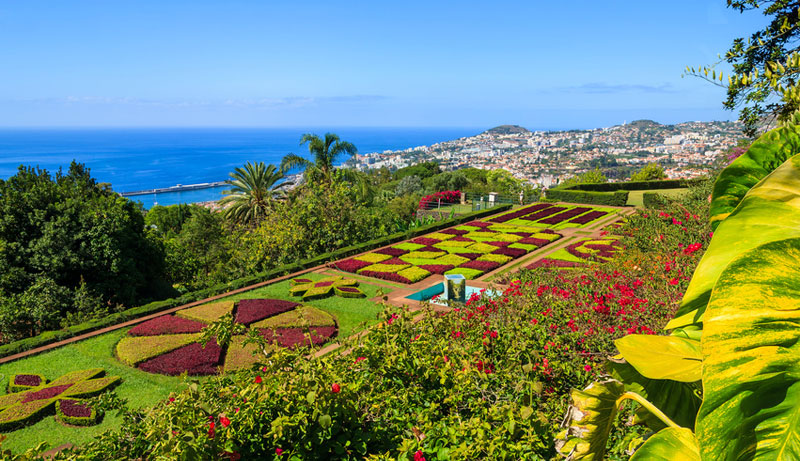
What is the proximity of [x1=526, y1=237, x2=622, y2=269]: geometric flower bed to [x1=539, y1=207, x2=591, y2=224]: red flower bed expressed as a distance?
562cm

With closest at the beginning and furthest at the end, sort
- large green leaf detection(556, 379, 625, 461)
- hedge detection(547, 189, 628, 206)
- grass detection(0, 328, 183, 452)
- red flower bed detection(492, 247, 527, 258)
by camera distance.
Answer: large green leaf detection(556, 379, 625, 461) < grass detection(0, 328, 183, 452) < red flower bed detection(492, 247, 527, 258) < hedge detection(547, 189, 628, 206)

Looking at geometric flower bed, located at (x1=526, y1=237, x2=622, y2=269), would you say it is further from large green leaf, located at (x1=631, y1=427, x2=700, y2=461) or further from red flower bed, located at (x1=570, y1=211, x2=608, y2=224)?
large green leaf, located at (x1=631, y1=427, x2=700, y2=461)

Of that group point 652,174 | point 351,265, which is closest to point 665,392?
point 351,265

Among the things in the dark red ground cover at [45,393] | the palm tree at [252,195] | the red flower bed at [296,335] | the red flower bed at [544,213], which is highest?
the palm tree at [252,195]

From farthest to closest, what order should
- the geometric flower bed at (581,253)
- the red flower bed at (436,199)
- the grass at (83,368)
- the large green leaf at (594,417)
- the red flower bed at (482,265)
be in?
the red flower bed at (436,199) → the red flower bed at (482,265) → the geometric flower bed at (581,253) → the grass at (83,368) → the large green leaf at (594,417)

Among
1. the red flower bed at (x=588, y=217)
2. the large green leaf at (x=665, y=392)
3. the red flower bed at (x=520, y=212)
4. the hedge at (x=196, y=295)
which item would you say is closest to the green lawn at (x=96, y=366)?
the hedge at (x=196, y=295)

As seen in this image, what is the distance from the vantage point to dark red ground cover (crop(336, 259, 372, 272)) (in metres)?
15.6

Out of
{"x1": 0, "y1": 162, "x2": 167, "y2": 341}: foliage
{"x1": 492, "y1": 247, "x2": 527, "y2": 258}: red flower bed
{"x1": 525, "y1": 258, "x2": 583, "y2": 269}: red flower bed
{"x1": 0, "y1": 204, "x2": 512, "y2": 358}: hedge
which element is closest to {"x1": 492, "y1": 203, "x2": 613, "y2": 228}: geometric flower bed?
{"x1": 0, "y1": 204, "x2": 512, "y2": 358}: hedge

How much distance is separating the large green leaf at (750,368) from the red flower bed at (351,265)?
15.1 m

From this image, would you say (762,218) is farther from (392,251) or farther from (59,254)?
(392,251)

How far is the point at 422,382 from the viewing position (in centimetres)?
444

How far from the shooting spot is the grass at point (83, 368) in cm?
682

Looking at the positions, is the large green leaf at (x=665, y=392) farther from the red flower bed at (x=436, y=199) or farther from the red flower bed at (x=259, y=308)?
Answer: the red flower bed at (x=436, y=199)

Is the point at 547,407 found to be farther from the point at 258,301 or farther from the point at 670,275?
the point at 258,301
